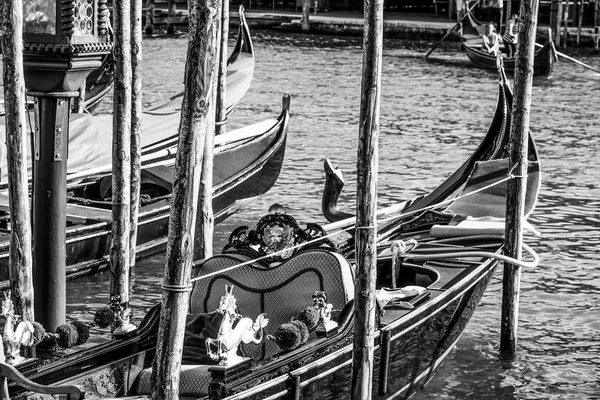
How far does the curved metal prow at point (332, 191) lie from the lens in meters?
5.93

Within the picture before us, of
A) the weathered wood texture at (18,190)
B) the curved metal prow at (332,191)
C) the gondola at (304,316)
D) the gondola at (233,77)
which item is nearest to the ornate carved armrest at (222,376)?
the gondola at (304,316)

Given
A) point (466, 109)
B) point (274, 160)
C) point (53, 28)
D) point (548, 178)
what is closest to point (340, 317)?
point (53, 28)

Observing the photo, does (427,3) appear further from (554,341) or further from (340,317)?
(340,317)

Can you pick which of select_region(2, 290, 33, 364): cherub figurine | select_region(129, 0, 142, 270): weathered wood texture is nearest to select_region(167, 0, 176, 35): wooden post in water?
select_region(129, 0, 142, 270): weathered wood texture

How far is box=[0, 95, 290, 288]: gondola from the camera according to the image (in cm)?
675

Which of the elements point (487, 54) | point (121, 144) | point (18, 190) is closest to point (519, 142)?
point (121, 144)

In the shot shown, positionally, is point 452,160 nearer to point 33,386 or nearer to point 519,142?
point 519,142

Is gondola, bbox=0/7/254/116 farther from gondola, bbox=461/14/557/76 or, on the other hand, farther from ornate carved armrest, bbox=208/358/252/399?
gondola, bbox=461/14/557/76

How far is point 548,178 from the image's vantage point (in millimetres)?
10109

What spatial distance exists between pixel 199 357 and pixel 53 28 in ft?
4.15

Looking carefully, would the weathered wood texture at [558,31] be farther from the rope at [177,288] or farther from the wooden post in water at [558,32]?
the rope at [177,288]

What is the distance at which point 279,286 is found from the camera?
4461 mm

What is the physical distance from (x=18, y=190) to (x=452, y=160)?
6816mm

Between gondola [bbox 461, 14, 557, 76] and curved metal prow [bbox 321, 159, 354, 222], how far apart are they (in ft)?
29.7
